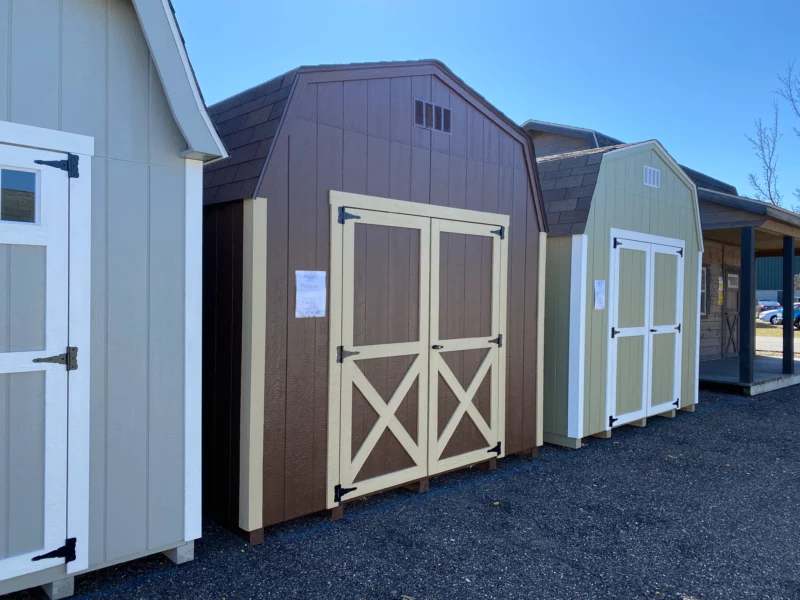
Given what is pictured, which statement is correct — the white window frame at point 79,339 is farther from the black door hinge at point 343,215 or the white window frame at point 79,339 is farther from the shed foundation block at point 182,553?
the black door hinge at point 343,215

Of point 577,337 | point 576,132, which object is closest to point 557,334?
point 577,337

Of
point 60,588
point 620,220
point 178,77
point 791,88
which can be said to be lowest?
point 60,588

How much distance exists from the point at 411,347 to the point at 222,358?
132 cm

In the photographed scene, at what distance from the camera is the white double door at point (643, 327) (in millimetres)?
6031

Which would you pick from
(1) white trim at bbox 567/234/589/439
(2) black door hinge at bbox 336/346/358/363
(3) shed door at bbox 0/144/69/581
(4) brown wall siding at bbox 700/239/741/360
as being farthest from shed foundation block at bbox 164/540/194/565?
(4) brown wall siding at bbox 700/239/741/360

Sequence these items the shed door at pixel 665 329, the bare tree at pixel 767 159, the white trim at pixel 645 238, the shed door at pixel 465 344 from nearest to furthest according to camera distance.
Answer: the shed door at pixel 465 344 → the white trim at pixel 645 238 → the shed door at pixel 665 329 → the bare tree at pixel 767 159

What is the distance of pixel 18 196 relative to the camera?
259cm

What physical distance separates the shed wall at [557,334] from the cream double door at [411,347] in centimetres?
105

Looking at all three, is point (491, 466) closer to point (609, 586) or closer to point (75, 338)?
point (609, 586)

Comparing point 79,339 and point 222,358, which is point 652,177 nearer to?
point 222,358

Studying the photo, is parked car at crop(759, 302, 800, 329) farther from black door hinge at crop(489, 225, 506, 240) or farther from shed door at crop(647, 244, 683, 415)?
black door hinge at crop(489, 225, 506, 240)

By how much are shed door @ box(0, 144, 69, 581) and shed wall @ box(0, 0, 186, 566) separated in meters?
0.15

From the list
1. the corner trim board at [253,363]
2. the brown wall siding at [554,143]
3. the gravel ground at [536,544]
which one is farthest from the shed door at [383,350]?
the brown wall siding at [554,143]

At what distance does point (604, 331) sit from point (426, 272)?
250 cm
